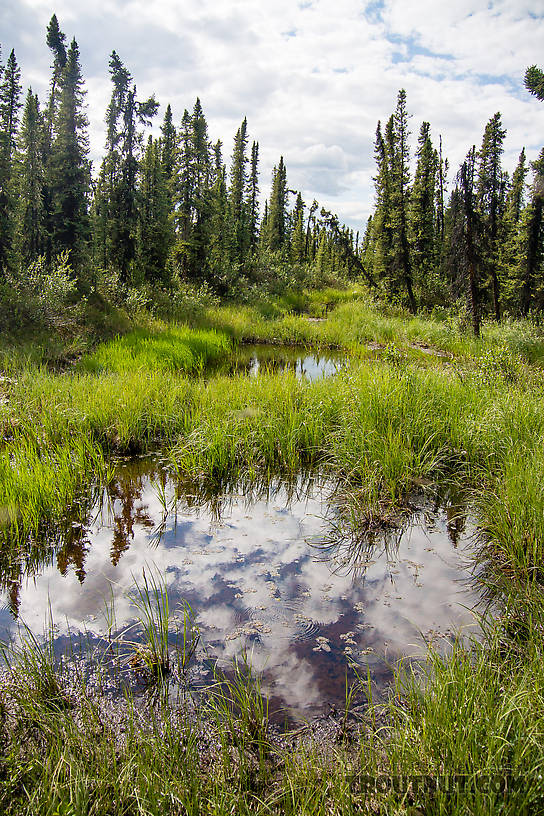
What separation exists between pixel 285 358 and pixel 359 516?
11.3 m

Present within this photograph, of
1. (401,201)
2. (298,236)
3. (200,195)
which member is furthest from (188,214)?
(298,236)

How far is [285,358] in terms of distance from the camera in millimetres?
16000

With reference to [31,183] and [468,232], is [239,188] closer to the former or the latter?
[31,183]

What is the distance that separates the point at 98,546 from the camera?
462 centimetres

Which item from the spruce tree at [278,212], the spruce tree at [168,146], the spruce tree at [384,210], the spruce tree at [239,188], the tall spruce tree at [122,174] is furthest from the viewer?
the spruce tree at [278,212]

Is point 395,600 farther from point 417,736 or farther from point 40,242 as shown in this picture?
point 40,242

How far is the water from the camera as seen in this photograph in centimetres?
1397

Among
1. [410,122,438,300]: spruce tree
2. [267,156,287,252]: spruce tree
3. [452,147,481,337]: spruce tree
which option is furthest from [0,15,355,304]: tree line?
[267,156,287,252]: spruce tree

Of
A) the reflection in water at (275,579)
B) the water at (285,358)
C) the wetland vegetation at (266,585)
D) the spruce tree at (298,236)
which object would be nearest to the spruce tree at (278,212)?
the spruce tree at (298,236)

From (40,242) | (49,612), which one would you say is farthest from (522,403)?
(40,242)

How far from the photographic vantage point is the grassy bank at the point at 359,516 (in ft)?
6.82

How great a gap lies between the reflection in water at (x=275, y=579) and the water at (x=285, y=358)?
802 centimetres

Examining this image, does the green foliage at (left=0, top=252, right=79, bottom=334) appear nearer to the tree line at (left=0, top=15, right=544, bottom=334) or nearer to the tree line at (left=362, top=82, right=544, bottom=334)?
the tree line at (left=0, top=15, right=544, bottom=334)

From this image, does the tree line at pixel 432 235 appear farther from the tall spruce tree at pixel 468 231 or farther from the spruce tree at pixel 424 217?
the tall spruce tree at pixel 468 231
